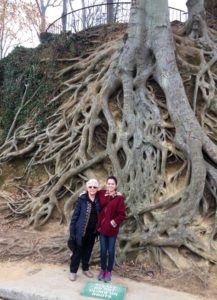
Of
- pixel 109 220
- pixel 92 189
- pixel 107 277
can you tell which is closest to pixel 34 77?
pixel 92 189

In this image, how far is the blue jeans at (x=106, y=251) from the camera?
5.06 m

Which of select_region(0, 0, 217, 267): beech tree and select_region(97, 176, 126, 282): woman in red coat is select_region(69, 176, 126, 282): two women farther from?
select_region(0, 0, 217, 267): beech tree

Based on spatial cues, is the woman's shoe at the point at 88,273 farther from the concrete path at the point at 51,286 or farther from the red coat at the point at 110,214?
the red coat at the point at 110,214

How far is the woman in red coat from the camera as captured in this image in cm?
500

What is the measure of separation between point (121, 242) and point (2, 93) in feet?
24.0

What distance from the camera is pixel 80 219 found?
5059 mm

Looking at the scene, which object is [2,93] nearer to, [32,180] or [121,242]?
[32,180]

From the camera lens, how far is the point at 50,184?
7.58 metres

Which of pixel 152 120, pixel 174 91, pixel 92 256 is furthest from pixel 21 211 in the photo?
pixel 174 91

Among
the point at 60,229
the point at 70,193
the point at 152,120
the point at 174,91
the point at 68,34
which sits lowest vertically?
the point at 60,229

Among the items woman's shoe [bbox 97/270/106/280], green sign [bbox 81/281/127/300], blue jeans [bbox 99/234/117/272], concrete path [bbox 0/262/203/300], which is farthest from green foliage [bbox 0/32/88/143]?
green sign [bbox 81/281/127/300]

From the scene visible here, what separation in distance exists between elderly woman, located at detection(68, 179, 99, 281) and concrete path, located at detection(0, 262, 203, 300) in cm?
22

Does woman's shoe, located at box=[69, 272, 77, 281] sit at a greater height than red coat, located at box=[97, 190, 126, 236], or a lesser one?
lesser

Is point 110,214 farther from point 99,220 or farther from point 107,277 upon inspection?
point 107,277
